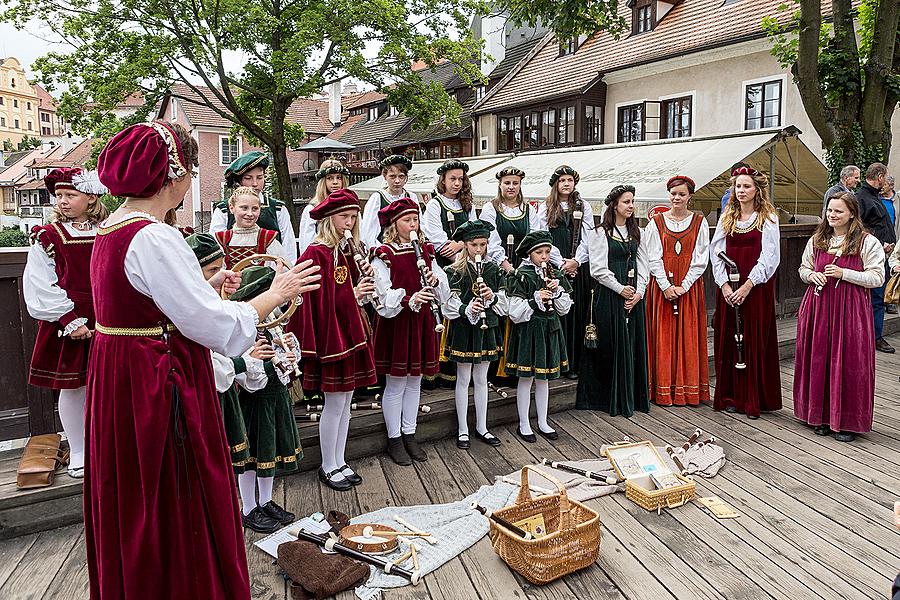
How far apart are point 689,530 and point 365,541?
1.69 metres

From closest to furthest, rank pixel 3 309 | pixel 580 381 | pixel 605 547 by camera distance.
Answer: pixel 605 547, pixel 3 309, pixel 580 381

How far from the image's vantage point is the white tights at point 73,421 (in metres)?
3.70

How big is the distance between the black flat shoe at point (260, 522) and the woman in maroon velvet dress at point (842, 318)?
12.8ft

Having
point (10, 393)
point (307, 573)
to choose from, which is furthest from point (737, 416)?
point (10, 393)

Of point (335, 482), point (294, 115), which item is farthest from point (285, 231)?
point (294, 115)

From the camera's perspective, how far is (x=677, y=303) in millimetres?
5680

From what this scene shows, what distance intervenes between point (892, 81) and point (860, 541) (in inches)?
266

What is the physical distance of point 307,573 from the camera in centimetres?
303

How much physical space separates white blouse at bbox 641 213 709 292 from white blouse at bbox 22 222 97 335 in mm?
4104

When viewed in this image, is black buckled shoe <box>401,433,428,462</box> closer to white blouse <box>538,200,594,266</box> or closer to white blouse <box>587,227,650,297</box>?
white blouse <box>538,200,594,266</box>

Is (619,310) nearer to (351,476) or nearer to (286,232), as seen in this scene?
(351,476)

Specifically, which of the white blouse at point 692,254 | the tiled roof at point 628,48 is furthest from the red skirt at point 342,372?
the tiled roof at point 628,48

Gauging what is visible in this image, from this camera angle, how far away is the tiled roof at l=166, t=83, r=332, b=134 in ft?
121

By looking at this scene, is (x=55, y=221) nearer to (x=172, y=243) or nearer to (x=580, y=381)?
(x=172, y=243)
